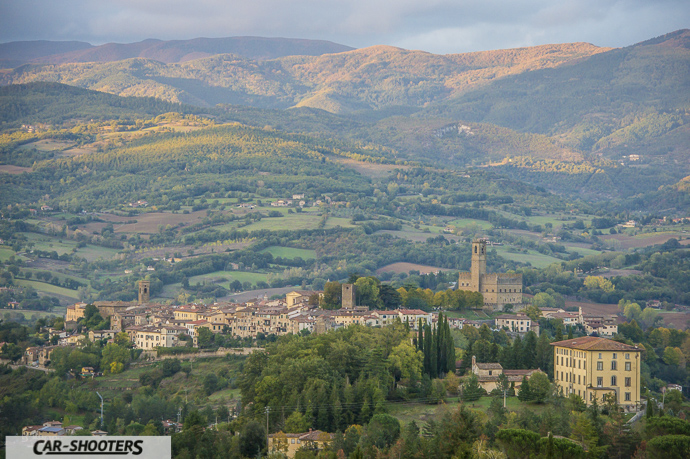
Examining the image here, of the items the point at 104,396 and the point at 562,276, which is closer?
the point at 104,396

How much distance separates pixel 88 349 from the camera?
81.4 metres

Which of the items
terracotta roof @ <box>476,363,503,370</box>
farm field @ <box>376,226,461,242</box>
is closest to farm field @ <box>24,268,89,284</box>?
farm field @ <box>376,226,461,242</box>

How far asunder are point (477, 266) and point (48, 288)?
216 ft

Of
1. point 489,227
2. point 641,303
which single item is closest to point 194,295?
point 641,303

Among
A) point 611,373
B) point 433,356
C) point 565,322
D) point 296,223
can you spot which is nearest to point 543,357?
point 433,356

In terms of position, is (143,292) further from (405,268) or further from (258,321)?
(405,268)

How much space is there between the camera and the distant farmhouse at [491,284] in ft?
309

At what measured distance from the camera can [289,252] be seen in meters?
158

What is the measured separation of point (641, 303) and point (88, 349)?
219 feet

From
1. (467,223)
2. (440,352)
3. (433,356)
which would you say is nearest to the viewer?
(433,356)

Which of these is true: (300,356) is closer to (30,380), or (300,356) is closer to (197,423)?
(197,423)

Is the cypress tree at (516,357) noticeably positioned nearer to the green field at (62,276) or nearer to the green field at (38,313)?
the green field at (38,313)

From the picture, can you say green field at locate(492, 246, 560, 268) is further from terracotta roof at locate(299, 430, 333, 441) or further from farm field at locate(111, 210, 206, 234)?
terracotta roof at locate(299, 430, 333, 441)

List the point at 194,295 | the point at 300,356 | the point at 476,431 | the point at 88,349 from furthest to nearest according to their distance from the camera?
the point at 194,295 < the point at 88,349 < the point at 300,356 < the point at 476,431
